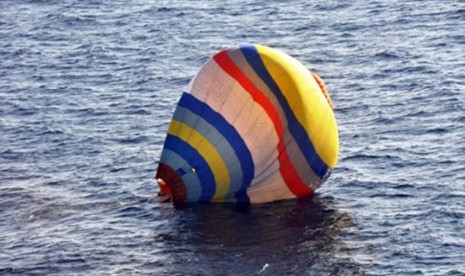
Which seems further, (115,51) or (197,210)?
(115,51)

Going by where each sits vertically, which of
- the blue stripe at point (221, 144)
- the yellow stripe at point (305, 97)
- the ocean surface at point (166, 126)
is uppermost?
the yellow stripe at point (305, 97)

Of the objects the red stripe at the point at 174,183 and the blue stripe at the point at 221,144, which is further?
the red stripe at the point at 174,183

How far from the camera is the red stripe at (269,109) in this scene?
79125 mm

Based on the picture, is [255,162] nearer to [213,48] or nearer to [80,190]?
[80,190]

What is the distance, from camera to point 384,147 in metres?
90.3

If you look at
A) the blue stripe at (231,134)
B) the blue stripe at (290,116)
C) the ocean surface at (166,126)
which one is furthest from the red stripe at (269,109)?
the blue stripe at (231,134)

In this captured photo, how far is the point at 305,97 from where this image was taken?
257 feet

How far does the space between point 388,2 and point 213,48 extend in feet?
64.0

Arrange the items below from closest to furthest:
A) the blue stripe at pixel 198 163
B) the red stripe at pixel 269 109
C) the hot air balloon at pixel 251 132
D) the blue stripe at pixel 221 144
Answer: the hot air balloon at pixel 251 132, the red stripe at pixel 269 109, the blue stripe at pixel 221 144, the blue stripe at pixel 198 163

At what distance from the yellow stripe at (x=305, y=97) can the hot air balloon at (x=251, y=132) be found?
0.20ft

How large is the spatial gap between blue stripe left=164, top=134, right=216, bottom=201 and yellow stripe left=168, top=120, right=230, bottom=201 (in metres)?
0.23

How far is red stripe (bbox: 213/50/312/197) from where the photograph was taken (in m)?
79.1

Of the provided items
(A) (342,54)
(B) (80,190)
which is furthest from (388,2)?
(B) (80,190)

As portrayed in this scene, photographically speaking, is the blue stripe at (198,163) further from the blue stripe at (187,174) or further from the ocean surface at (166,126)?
the ocean surface at (166,126)
